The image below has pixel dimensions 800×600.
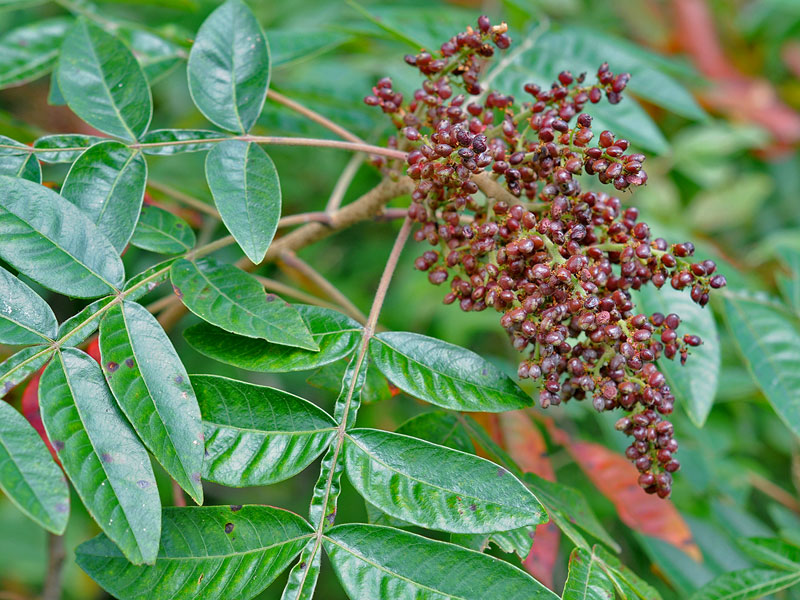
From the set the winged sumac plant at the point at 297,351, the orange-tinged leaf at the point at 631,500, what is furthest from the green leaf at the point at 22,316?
the orange-tinged leaf at the point at 631,500

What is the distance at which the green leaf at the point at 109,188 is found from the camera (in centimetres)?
115

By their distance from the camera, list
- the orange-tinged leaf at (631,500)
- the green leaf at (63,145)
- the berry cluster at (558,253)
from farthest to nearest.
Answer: the orange-tinged leaf at (631,500) < the green leaf at (63,145) < the berry cluster at (558,253)

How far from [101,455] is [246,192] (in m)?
0.48

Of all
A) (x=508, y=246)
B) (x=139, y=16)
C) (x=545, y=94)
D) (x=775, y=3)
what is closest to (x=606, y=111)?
(x=545, y=94)

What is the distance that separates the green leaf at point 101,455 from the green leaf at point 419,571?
262 millimetres

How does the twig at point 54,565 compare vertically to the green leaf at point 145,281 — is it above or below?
below

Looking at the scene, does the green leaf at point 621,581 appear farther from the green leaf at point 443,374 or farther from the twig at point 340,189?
the twig at point 340,189

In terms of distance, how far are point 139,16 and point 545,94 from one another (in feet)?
8.00

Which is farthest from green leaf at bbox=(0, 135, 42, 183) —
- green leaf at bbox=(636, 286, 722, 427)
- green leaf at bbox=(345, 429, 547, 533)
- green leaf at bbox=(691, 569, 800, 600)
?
green leaf at bbox=(691, 569, 800, 600)

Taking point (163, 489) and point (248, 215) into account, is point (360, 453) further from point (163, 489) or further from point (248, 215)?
point (163, 489)

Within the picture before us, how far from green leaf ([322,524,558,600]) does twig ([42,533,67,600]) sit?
827 millimetres

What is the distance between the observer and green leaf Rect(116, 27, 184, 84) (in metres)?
1.76

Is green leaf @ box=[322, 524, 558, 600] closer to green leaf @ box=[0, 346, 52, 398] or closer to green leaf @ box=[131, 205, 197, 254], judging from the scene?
green leaf @ box=[0, 346, 52, 398]

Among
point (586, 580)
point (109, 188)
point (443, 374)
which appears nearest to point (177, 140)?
point (109, 188)
